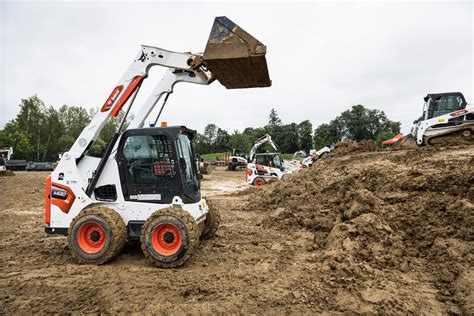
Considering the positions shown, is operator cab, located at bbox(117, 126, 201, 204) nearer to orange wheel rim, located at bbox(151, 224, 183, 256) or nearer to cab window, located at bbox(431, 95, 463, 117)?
orange wheel rim, located at bbox(151, 224, 183, 256)

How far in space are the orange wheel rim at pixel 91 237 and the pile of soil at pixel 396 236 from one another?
312 centimetres

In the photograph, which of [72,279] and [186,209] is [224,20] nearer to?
[186,209]

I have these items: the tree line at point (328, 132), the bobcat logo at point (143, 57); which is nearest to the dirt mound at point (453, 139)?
the bobcat logo at point (143, 57)

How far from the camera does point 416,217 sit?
524 cm

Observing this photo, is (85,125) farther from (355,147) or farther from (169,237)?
(169,237)

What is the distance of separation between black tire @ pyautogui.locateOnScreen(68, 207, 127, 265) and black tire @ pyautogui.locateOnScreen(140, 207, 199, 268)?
458 millimetres

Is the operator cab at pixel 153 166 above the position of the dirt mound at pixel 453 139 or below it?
below

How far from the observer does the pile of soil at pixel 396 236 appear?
3.59 metres

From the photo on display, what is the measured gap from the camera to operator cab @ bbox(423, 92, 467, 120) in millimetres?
12898

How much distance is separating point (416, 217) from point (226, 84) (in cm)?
403

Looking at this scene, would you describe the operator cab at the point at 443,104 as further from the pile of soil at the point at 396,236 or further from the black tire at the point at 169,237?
the black tire at the point at 169,237

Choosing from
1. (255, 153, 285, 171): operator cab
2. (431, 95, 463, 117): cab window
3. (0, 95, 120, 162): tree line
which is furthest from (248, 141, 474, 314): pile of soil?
(0, 95, 120, 162): tree line

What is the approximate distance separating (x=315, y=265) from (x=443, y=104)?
12.2 m

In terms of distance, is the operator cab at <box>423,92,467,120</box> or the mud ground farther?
the operator cab at <box>423,92,467,120</box>
